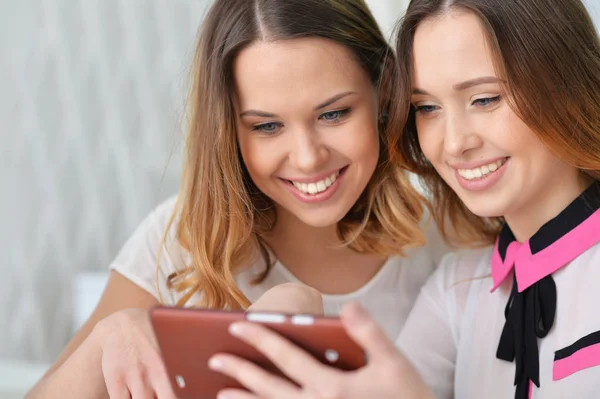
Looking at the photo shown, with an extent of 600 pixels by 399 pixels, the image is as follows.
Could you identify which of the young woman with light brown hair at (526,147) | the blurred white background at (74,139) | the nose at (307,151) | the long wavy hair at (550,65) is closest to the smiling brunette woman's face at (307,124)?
the nose at (307,151)

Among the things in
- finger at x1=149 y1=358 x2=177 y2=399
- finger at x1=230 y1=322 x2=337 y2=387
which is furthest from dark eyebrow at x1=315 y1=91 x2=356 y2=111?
finger at x1=230 y1=322 x2=337 y2=387

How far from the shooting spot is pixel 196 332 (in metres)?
0.99

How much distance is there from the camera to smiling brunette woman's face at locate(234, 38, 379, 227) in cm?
155

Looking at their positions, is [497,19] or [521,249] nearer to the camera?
[497,19]

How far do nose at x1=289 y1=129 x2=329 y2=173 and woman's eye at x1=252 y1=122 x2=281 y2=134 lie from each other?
6 cm

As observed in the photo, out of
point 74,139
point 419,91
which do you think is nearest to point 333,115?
point 419,91

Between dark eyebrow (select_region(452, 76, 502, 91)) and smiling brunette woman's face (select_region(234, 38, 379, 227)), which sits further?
smiling brunette woman's face (select_region(234, 38, 379, 227))

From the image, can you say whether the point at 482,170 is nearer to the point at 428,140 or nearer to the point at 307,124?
the point at 428,140

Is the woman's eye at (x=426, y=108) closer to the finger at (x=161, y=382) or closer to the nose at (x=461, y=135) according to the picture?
the nose at (x=461, y=135)

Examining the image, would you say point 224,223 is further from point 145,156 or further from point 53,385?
point 145,156

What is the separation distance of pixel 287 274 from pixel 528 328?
26.0 inches

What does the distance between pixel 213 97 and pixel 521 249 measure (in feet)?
2.36

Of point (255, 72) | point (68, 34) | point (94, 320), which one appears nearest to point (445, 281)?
point (255, 72)

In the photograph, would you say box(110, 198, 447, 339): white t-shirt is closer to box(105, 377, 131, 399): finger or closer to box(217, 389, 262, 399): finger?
box(105, 377, 131, 399): finger
